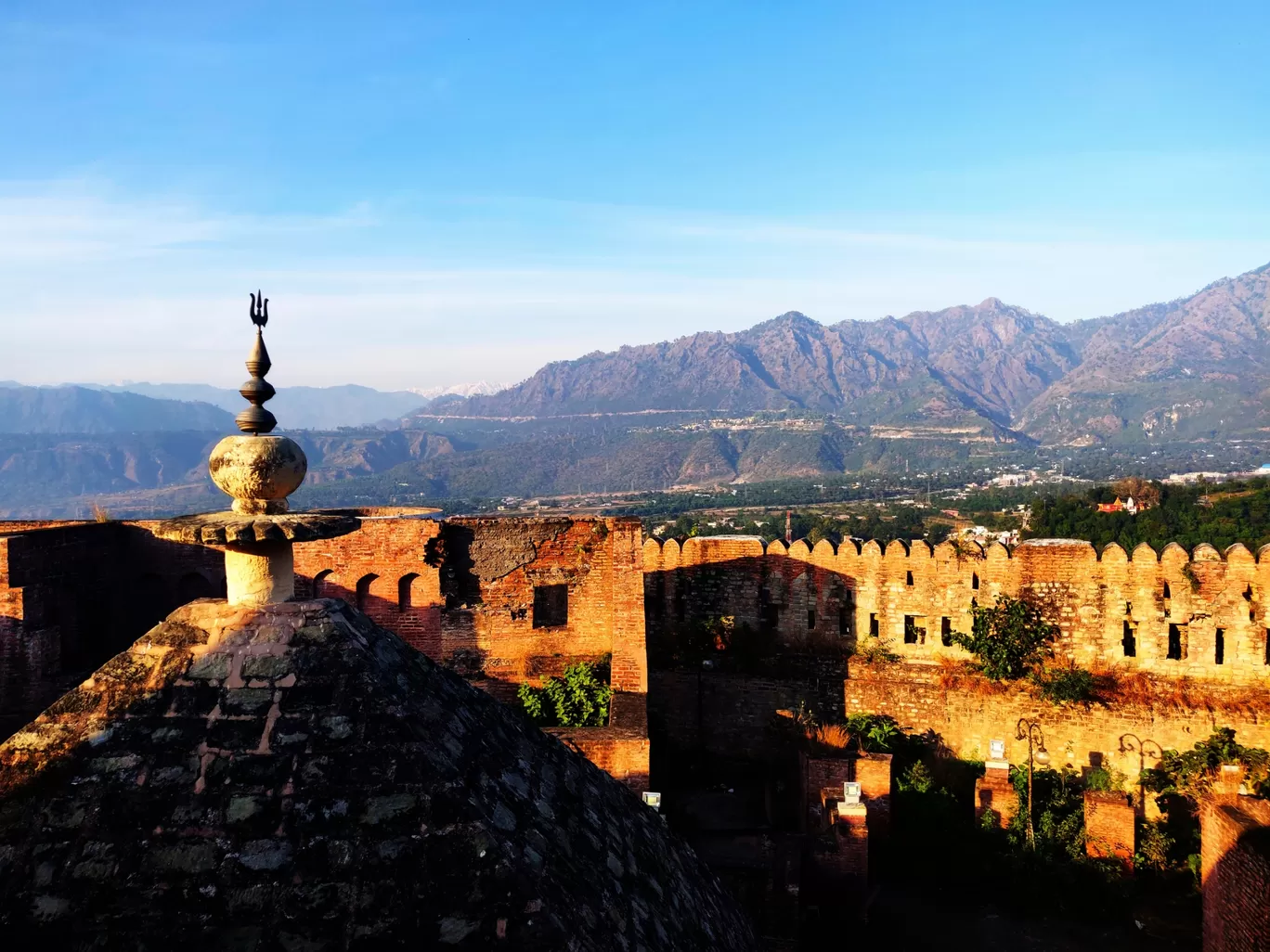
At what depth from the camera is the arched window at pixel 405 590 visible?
14883 mm

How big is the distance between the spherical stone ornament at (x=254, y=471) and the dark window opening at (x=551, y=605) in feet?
37.7

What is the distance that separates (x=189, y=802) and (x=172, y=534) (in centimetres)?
110

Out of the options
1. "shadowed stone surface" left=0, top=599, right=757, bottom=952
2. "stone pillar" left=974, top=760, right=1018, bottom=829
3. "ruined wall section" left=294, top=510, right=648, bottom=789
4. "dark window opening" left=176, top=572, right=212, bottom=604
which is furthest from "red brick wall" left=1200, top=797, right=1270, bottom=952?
"dark window opening" left=176, top=572, right=212, bottom=604

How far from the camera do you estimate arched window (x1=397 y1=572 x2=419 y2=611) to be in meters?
14.9

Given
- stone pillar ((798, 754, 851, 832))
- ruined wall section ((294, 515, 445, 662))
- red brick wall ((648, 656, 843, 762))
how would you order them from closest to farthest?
stone pillar ((798, 754, 851, 832))
ruined wall section ((294, 515, 445, 662))
red brick wall ((648, 656, 843, 762))

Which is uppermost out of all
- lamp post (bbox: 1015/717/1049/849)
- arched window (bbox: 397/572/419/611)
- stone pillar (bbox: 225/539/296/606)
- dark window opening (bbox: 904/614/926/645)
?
stone pillar (bbox: 225/539/296/606)

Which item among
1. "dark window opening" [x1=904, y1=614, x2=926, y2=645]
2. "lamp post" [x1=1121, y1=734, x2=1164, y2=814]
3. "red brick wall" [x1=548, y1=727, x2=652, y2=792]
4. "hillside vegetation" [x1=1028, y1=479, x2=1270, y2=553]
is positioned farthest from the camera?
"hillside vegetation" [x1=1028, y1=479, x2=1270, y2=553]

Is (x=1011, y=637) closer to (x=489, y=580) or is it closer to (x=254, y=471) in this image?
(x=489, y=580)

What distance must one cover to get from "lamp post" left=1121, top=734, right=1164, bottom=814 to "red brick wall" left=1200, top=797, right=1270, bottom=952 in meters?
4.00

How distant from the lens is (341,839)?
3219mm

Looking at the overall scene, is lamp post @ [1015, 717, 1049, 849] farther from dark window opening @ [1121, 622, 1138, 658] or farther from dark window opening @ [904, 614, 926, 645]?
dark window opening @ [904, 614, 926, 645]

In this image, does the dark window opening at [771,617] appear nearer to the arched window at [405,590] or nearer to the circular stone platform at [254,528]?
the arched window at [405,590]

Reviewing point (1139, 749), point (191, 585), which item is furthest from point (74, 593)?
point (1139, 749)

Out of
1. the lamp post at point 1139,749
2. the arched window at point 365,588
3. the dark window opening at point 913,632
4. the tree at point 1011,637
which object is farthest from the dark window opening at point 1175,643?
the arched window at point 365,588
